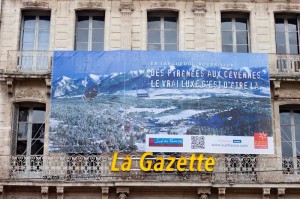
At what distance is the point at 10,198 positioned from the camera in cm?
1744

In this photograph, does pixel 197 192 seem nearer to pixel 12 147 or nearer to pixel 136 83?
pixel 136 83

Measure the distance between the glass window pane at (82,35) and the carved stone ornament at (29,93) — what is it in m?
2.39

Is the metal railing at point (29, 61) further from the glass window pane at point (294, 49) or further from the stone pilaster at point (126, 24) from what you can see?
the glass window pane at point (294, 49)

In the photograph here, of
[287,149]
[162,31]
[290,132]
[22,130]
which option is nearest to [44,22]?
→ [22,130]

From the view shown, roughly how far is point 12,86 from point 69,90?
1860 millimetres

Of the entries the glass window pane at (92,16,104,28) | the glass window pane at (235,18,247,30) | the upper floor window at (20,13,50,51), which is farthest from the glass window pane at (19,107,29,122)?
the glass window pane at (235,18,247,30)

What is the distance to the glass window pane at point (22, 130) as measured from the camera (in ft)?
61.5

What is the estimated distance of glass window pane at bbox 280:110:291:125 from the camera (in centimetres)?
1900

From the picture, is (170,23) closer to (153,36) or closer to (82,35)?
(153,36)

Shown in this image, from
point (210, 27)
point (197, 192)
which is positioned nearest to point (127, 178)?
point (197, 192)

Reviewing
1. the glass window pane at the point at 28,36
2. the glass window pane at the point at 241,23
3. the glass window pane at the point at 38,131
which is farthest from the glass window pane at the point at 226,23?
the glass window pane at the point at 38,131

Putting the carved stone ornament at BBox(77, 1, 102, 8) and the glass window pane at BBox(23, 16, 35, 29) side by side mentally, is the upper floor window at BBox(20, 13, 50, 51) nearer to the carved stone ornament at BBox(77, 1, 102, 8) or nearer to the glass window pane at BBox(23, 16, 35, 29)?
the glass window pane at BBox(23, 16, 35, 29)

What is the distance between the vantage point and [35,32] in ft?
65.2

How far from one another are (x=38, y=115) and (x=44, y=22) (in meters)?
3.35
